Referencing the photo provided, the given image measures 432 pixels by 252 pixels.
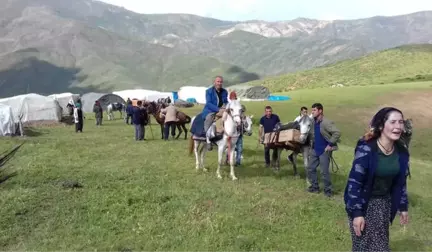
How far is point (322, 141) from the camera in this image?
11.5m

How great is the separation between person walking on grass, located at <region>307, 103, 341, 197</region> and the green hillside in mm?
79002

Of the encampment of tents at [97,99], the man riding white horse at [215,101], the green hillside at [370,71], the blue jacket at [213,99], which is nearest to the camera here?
the man riding white horse at [215,101]

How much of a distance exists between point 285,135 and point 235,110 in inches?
72.5

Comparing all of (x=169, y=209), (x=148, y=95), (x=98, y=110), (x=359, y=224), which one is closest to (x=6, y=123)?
(x=98, y=110)

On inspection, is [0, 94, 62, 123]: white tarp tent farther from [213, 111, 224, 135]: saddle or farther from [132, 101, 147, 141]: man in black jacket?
[213, 111, 224, 135]: saddle

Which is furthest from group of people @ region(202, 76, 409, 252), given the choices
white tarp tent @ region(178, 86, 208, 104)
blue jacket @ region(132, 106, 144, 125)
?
white tarp tent @ region(178, 86, 208, 104)

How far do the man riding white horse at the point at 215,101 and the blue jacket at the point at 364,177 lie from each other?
758 cm

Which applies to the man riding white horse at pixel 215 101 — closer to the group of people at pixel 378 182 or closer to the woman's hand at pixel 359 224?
the group of people at pixel 378 182

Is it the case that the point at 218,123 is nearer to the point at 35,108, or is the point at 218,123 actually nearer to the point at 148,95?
the point at 35,108

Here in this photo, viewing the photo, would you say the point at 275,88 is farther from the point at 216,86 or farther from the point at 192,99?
the point at 216,86

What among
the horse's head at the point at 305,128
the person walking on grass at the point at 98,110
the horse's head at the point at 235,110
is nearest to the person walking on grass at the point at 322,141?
the horse's head at the point at 305,128

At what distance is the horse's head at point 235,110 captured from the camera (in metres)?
12.4

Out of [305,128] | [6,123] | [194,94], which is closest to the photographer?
[305,128]

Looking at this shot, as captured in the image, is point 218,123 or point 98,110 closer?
point 218,123
